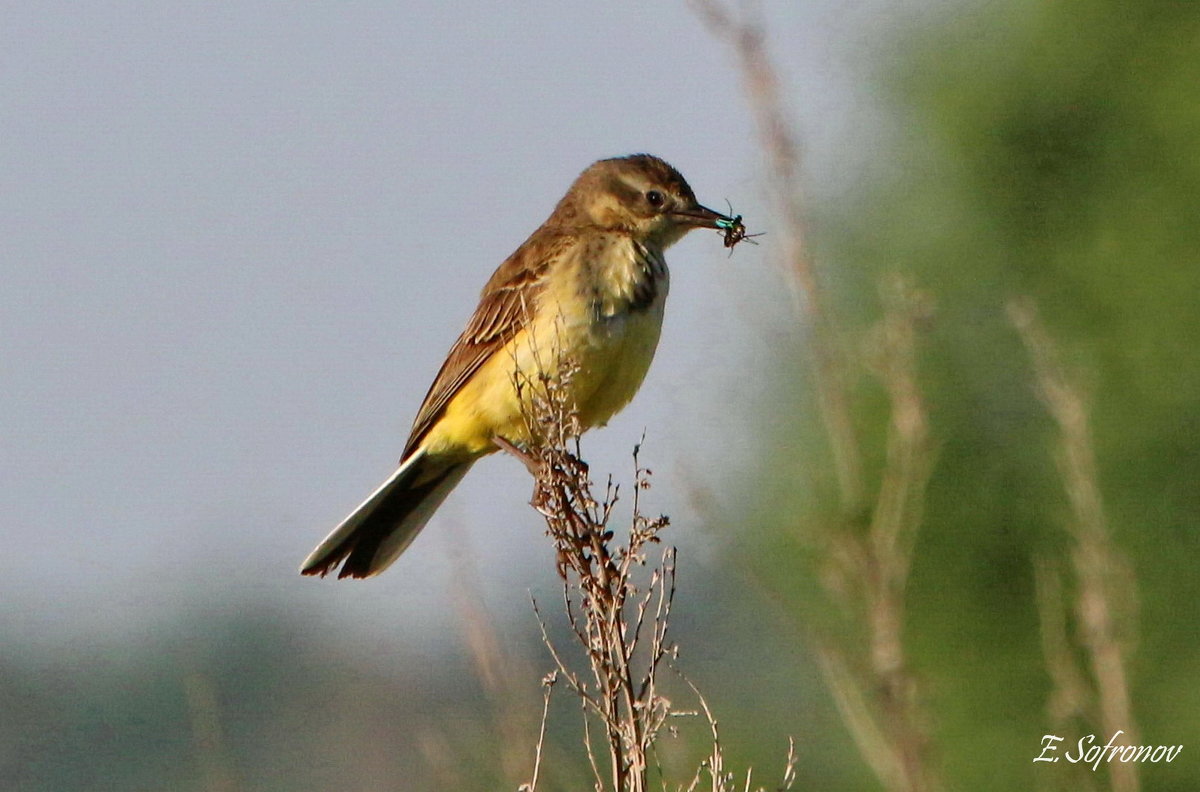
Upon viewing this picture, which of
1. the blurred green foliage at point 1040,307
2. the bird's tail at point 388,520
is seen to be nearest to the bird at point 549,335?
the bird's tail at point 388,520

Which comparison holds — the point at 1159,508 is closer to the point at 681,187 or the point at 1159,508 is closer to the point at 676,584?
the point at 681,187

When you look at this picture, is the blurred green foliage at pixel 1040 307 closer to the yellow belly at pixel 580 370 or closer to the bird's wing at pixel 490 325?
the bird's wing at pixel 490 325

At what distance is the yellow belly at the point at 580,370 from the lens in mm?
5449

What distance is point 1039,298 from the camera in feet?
70.2

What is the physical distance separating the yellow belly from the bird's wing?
0.34 feet

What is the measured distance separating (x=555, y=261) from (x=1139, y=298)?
15.6 metres

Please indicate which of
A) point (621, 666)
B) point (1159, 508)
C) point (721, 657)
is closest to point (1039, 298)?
point (1159, 508)

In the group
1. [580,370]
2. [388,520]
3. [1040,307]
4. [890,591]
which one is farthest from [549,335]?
[1040,307]

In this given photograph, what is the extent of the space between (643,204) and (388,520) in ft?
4.59

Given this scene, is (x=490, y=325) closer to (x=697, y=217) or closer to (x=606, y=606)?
(x=697, y=217)

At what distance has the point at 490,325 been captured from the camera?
6.17 meters

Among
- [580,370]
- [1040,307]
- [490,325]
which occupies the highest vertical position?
[1040,307]

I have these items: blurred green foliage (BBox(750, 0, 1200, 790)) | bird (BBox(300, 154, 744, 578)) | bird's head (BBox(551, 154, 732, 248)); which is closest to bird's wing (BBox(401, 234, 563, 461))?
bird (BBox(300, 154, 744, 578))

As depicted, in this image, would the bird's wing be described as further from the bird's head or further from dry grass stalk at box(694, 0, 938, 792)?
dry grass stalk at box(694, 0, 938, 792)
